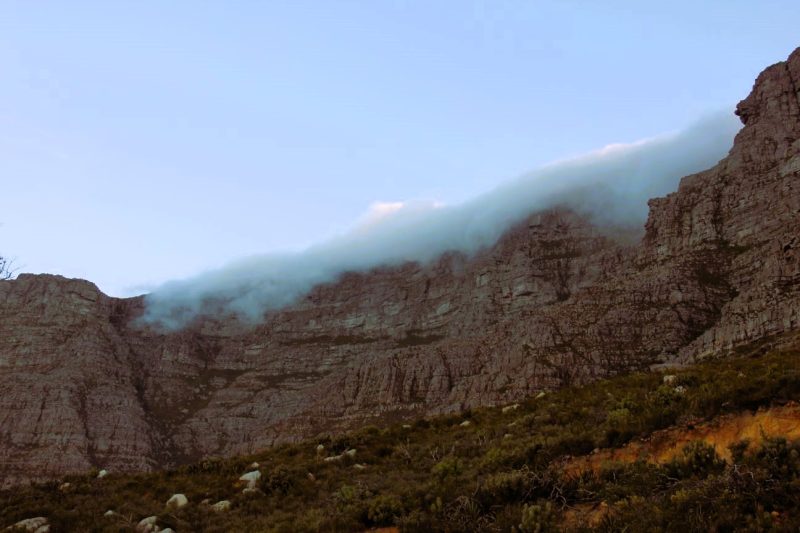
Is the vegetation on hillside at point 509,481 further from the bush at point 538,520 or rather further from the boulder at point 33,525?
the boulder at point 33,525

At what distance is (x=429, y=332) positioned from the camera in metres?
153

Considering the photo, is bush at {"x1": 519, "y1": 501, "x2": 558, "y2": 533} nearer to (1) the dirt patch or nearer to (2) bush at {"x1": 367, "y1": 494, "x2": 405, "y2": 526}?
(1) the dirt patch

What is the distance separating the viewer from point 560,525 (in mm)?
8508

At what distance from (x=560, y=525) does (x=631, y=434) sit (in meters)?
3.29

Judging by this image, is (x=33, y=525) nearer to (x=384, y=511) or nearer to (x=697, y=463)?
(x=384, y=511)

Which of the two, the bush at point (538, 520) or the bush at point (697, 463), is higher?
the bush at point (697, 463)

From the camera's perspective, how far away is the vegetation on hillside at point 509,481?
26.0ft

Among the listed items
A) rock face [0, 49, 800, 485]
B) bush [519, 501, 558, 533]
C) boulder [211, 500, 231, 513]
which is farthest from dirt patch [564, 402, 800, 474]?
rock face [0, 49, 800, 485]

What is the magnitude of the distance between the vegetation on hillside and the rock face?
166 ft

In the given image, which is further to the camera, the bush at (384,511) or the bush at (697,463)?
the bush at (384,511)

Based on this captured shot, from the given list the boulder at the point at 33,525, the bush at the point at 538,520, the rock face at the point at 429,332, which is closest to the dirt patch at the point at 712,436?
the bush at the point at 538,520

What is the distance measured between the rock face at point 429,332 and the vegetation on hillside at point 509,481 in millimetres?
50649

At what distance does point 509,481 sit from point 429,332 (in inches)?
5650

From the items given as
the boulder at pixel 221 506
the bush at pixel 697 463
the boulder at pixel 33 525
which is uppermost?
the bush at pixel 697 463
